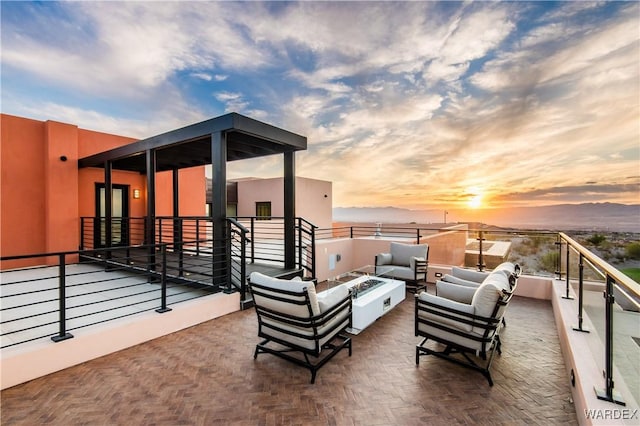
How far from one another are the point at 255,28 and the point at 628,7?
22.8 ft

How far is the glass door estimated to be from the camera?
7668mm

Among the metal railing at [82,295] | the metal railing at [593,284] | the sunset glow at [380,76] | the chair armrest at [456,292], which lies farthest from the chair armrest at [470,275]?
the sunset glow at [380,76]

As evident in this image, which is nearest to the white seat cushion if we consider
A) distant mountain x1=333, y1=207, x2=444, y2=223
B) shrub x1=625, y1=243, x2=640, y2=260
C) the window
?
shrub x1=625, y1=243, x2=640, y2=260

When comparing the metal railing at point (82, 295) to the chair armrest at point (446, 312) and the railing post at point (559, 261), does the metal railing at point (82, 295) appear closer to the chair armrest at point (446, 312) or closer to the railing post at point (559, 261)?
the chair armrest at point (446, 312)

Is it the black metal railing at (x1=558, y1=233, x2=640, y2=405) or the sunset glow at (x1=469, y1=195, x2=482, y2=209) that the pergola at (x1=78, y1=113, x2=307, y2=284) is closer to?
the black metal railing at (x1=558, y1=233, x2=640, y2=405)

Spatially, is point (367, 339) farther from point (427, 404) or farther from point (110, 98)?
point (110, 98)

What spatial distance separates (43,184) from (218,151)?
252 inches

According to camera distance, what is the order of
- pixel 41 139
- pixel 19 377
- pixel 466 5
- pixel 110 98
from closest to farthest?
1. pixel 19 377
2. pixel 466 5
3. pixel 41 139
4. pixel 110 98

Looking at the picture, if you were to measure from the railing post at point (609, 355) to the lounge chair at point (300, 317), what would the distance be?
2.06 m

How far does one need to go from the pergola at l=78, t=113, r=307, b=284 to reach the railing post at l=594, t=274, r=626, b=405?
14.2 feet

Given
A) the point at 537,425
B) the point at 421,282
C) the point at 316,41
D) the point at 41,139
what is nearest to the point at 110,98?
the point at 41,139

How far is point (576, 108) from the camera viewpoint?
6.00 m

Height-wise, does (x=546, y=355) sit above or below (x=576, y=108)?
below

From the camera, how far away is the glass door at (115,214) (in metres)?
7.67
